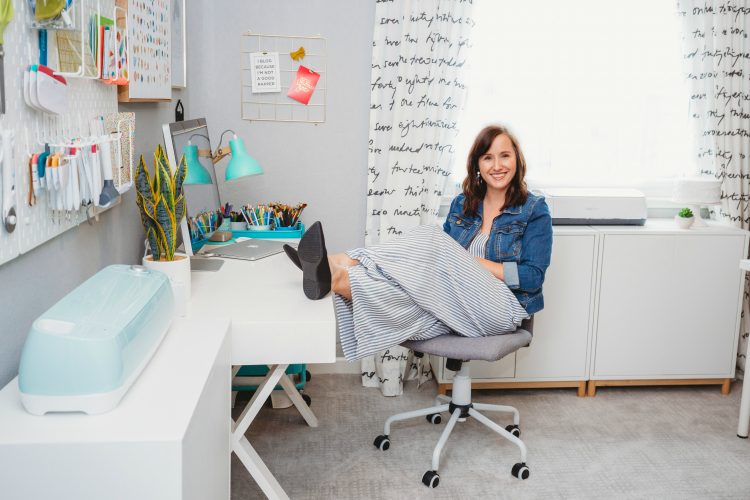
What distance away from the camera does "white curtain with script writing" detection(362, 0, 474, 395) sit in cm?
311

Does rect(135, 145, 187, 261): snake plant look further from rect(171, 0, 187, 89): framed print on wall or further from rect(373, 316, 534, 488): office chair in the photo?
rect(171, 0, 187, 89): framed print on wall

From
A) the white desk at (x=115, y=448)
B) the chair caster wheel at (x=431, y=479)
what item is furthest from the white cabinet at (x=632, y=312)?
the white desk at (x=115, y=448)

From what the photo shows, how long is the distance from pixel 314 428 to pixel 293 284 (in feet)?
3.01

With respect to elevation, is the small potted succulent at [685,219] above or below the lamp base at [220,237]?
above

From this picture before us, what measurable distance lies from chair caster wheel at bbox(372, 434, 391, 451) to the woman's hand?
706 mm

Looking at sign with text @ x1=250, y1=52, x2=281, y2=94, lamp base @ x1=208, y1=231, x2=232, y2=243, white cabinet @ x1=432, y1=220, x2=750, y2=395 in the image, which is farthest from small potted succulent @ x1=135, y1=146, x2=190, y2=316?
white cabinet @ x1=432, y1=220, x2=750, y2=395

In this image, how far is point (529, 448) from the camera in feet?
8.93

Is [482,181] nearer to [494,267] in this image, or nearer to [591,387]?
[494,267]

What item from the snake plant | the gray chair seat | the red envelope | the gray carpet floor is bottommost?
the gray carpet floor

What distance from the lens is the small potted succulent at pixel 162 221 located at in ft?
5.93

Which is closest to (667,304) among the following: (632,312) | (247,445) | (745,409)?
(632,312)

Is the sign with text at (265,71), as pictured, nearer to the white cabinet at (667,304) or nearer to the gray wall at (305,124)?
the gray wall at (305,124)

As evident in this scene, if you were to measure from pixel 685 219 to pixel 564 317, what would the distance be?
67 centimetres

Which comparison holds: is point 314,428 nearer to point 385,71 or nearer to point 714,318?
point 385,71
